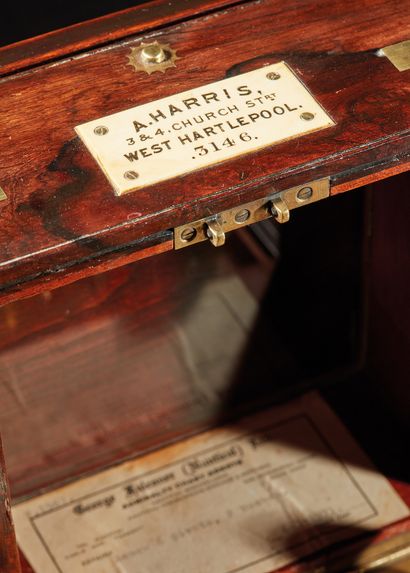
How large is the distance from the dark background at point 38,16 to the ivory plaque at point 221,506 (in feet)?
2.03

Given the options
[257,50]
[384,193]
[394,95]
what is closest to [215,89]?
[257,50]

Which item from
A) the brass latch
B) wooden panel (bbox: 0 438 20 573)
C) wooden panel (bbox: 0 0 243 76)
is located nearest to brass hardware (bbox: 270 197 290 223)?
the brass latch

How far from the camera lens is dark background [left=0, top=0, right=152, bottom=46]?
1375 millimetres

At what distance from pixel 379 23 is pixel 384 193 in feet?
1.06

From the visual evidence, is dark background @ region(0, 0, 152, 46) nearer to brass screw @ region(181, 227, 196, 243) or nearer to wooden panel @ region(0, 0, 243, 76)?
wooden panel @ region(0, 0, 243, 76)

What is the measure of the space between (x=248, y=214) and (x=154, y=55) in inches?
8.4

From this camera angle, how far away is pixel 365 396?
170 cm

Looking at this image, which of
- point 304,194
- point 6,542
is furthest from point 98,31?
point 6,542

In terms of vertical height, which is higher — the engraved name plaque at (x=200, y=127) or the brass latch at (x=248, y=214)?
the engraved name plaque at (x=200, y=127)

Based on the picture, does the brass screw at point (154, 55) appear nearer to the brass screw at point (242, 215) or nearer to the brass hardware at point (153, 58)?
the brass hardware at point (153, 58)

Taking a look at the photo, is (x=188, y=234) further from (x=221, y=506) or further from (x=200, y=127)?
(x=221, y=506)

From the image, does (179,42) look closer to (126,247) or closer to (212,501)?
(126,247)

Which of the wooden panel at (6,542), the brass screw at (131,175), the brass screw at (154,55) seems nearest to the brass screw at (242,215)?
the brass screw at (131,175)

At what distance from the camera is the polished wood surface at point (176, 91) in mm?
1078
